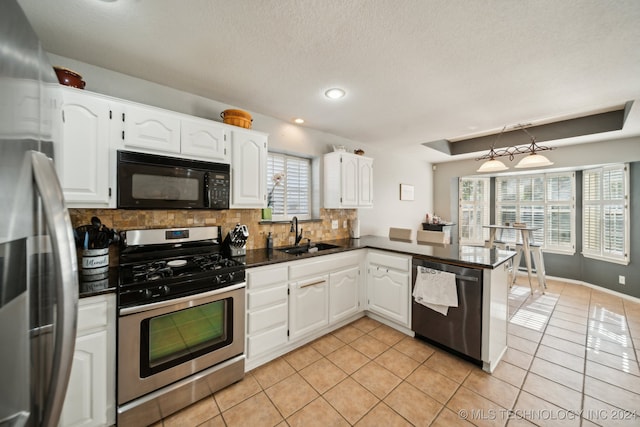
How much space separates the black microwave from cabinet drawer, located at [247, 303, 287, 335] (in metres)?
0.97

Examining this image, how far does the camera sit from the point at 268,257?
90.4 inches

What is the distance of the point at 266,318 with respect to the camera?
2115mm

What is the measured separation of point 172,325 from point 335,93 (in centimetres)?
228

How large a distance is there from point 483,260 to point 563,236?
12.9ft

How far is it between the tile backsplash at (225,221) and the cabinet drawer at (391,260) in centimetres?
80

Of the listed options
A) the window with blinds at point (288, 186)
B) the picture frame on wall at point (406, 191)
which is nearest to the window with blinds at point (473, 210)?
the picture frame on wall at point (406, 191)

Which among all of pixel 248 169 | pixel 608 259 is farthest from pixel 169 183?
pixel 608 259

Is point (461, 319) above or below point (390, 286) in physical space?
below

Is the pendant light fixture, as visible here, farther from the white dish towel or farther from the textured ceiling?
the white dish towel

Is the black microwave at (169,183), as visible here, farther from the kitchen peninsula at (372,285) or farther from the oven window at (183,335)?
the oven window at (183,335)

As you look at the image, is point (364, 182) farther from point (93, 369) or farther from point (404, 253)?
point (93, 369)

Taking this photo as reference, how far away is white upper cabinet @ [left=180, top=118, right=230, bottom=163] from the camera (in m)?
2.01

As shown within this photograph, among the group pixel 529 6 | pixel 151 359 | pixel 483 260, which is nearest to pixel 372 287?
pixel 483 260

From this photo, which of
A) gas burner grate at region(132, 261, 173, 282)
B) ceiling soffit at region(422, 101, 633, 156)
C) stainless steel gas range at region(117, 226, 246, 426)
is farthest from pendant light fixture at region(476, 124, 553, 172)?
gas burner grate at region(132, 261, 173, 282)
